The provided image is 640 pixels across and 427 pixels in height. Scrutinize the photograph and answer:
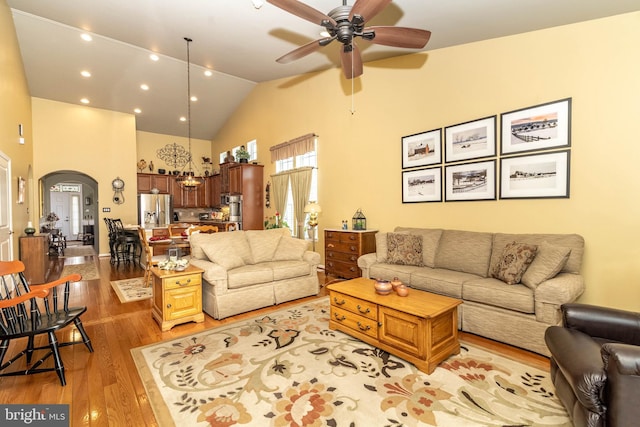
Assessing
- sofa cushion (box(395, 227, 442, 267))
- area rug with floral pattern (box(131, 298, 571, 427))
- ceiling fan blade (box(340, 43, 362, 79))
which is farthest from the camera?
sofa cushion (box(395, 227, 442, 267))

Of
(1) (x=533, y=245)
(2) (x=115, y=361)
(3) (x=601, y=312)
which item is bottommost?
(2) (x=115, y=361)

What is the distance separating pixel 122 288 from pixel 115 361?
273cm

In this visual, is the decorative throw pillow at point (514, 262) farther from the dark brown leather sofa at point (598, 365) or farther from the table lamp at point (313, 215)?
the table lamp at point (313, 215)

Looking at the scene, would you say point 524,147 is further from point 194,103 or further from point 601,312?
point 194,103

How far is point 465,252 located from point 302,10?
3115mm

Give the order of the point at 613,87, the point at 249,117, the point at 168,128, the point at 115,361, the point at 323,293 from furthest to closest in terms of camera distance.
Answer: the point at 168,128
the point at 249,117
the point at 323,293
the point at 613,87
the point at 115,361

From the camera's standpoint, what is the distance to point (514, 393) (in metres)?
2.02

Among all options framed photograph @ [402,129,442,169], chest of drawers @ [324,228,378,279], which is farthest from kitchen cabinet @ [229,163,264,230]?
framed photograph @ [402,129,442,169]

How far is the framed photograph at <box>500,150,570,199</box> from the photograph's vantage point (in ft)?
10.4

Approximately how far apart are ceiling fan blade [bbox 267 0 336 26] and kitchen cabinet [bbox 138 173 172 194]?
882cm

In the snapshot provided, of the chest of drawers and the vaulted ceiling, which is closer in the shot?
the vaulted ceiling

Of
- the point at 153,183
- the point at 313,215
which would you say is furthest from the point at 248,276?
the point at 153,183

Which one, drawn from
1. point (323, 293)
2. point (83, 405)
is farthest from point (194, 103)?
point (83, 405)

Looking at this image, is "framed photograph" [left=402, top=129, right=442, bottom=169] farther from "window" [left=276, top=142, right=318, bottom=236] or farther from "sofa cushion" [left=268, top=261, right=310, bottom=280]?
"sofa cushion" [left=268, top=261, right=310, bottom=280]
